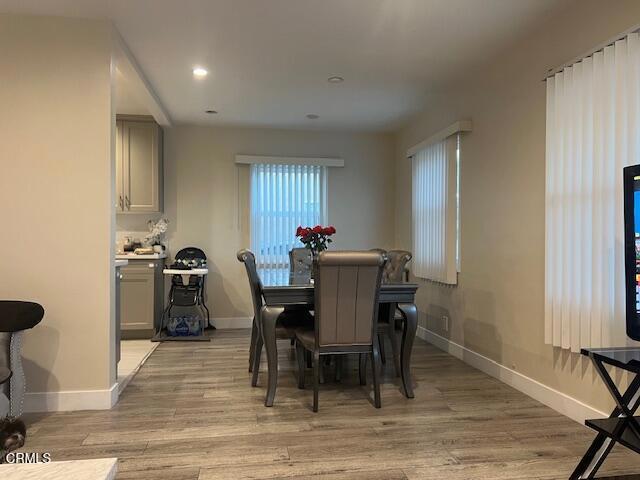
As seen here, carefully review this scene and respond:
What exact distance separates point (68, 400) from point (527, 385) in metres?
3.13

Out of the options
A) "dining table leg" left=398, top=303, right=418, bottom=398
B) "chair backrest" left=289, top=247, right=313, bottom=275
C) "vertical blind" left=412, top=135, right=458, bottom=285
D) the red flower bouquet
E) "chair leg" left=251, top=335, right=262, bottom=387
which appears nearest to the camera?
"dining table leg" left=398, top=303, right=418, bottom=398

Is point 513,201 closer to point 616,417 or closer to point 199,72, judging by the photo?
point 616,417

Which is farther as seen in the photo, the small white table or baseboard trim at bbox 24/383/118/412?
the small white table

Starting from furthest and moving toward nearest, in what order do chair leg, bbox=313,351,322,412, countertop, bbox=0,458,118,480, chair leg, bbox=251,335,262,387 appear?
chair leg, bbox=251,335,262,387, chair leg, bbox=313,351,322,412, countertop, bbox=0,458,118,480

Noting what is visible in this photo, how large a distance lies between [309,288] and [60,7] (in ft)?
7.78

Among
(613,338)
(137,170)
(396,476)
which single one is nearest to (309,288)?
(396,476)

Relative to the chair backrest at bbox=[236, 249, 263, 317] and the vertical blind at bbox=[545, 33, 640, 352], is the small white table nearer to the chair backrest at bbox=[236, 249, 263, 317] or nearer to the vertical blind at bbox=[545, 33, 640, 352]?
the chair backrest at bbox=[236, 249, 263, 317]

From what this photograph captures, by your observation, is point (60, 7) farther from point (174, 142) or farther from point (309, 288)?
point (174, 142)

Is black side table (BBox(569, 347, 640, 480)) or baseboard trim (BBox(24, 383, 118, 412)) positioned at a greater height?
black side table (BBox(569, 347, 640, 480))

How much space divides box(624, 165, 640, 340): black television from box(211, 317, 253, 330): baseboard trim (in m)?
4.42

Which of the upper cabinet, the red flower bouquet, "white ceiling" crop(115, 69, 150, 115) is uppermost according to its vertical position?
"white ceiling" crop(115, 69, 150, 115)

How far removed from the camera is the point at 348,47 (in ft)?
10.6

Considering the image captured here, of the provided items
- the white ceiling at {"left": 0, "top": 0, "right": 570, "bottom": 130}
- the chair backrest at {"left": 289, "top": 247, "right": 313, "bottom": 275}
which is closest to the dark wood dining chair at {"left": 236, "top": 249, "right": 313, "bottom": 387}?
the chair backrest at {"left": 289, "top": 247, "right": 313, "bottom": 275}

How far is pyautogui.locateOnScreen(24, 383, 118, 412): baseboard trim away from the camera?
2751 mm
